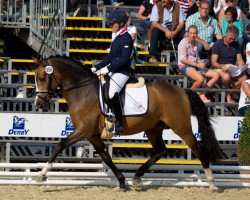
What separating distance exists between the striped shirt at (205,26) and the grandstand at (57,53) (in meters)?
0.77

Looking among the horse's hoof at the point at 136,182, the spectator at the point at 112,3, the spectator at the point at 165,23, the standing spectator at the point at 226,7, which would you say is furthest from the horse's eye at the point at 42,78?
the standing spectator at the point at 226,7

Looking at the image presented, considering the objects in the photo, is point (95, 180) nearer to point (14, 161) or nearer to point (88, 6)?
point (14, 161)

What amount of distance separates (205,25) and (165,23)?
817 millimetres

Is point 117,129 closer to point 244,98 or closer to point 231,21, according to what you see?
point 244,98

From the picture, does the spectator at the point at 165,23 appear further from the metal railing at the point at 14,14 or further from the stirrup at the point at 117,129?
the stirrup at the point at 117,129

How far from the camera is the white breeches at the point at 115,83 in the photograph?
14559mm

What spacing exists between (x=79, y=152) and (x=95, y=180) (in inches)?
66.9

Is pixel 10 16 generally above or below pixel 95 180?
above

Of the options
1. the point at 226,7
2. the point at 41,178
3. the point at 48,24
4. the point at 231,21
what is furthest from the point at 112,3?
the point at 41,178

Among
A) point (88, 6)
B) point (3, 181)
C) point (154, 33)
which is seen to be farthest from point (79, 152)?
point (88, 6)

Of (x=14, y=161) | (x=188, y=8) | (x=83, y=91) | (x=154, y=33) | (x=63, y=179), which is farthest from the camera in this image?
(x=188, y=8)

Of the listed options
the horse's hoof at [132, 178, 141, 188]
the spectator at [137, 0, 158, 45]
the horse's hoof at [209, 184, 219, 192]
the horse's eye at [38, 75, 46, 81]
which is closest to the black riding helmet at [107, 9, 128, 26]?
the horse's eye at [38, 75, 46, 81]

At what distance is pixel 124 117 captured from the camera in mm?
14734

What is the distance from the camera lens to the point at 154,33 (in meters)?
19.4
